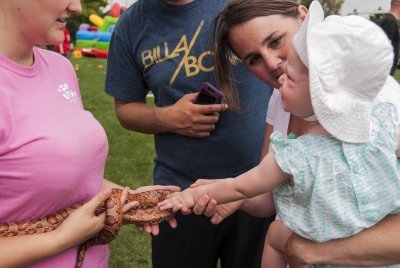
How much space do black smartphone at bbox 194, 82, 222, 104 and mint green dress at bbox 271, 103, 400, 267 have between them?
858 millimetres

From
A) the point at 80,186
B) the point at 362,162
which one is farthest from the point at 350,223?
the point at 80,186

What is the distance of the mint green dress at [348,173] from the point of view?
1.73m

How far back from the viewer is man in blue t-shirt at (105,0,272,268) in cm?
273

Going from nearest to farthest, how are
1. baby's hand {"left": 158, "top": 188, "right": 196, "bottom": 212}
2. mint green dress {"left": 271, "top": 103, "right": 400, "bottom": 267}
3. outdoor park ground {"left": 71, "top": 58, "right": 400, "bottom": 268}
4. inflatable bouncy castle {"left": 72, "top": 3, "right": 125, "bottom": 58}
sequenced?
mint green dress {"left": 271, "top": 103, "right": 400, "bottom": 267}
baby's hand {"left": 158, "top": 188, "right": 196, "bottom": 212}
outdoor park ground {"left": 71, "top": 58, "right": 400, "bottom": 268}
inflatable bouncy castle {"left": 72, "top": 3, "right": 125, "bottom": 58}

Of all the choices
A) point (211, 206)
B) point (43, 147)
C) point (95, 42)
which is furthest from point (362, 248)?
point (95, 42)

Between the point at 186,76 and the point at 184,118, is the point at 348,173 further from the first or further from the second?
the point at 186,76

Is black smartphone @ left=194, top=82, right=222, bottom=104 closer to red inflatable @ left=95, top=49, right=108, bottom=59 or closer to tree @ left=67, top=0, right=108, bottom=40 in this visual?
red inflatable @ left=95, top=49, right=108, bottom=59

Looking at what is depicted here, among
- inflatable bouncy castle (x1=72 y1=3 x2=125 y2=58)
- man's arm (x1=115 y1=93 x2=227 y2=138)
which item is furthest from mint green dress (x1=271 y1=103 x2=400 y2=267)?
inflatable bouncy castle (x1=72 y1=3 x2=125 y2=58)

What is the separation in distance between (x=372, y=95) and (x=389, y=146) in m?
0.21

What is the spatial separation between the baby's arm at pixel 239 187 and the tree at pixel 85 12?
1232 inches

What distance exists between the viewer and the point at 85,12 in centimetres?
3438

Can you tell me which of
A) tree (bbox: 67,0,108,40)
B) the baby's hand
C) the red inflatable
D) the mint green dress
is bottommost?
tree (bbox: 67,0,108,40)

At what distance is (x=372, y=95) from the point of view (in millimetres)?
1696

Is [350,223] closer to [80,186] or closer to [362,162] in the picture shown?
[362,162]
